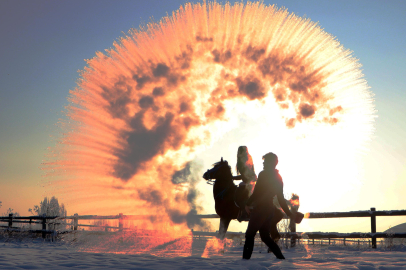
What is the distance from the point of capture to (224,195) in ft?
25.6

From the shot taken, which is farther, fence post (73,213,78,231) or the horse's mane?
fence post (73,213,78,231)

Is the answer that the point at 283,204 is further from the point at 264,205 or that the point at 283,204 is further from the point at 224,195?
the point at 224,195

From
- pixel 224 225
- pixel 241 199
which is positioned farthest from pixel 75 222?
pixel 241 199

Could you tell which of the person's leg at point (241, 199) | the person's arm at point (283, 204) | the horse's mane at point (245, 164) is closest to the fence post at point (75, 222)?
the person's leg at point (241, 199)

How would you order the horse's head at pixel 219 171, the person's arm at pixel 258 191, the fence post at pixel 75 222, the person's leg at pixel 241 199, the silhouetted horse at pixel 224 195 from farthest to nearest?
1. the fence post at pixel 75 222
2. the horse's head at pixel 219 171
3. the silhouetted horse at pixel 224 195
4. the person's leg at pixel 241 199
5. the person's arm at pixel 258 191

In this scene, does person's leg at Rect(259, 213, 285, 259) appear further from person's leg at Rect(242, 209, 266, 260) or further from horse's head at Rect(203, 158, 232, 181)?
horse's head at Rect(203, 158, 232, 181)

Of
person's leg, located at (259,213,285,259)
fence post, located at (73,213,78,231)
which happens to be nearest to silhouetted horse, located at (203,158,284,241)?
person's leg, located at (259,213,285,259)

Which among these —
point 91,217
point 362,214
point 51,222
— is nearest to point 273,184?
point 362,214

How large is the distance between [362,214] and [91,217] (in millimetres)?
12122

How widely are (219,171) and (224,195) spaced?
0.63 metres

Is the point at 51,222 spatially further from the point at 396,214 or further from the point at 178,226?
the point at 396,214

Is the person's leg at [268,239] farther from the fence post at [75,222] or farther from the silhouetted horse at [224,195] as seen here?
the fence post at [75,222]

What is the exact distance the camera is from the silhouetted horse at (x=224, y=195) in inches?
299

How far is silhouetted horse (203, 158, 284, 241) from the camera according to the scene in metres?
7.59
